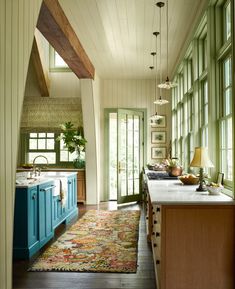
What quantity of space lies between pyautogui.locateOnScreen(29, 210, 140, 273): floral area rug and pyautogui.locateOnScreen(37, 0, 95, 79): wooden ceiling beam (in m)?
2.89

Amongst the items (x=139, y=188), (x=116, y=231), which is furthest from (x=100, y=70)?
(x=116, y=231)

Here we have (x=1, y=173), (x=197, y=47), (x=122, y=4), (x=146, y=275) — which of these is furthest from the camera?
(x=197, y=47)

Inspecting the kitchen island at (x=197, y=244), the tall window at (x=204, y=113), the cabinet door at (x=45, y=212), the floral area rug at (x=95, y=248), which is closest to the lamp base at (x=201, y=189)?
the kitchen island at (x=197, y=244)

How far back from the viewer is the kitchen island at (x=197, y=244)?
2.57m

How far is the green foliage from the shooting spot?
7858 mm

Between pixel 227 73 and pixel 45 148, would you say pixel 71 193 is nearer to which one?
pixel 45 148

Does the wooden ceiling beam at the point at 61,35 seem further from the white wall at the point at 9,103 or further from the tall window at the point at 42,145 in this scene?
the tall window at the point at 42,145

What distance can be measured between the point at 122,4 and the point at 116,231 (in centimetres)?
335

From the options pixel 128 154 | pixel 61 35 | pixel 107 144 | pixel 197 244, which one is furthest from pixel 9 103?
pixel 107 144

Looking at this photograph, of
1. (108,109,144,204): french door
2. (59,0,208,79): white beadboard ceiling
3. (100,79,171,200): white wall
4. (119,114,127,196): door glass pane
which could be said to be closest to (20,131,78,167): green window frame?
(100,79,171,200): white wall

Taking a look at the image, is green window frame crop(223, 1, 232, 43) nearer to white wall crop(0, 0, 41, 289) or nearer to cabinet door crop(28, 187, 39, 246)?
white wall crop(0, 0, 41, 289)

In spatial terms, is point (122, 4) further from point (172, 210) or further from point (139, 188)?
point (139, 188)

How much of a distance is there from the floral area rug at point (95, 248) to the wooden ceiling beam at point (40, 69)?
12.4ft

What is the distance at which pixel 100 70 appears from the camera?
25.6 feet
